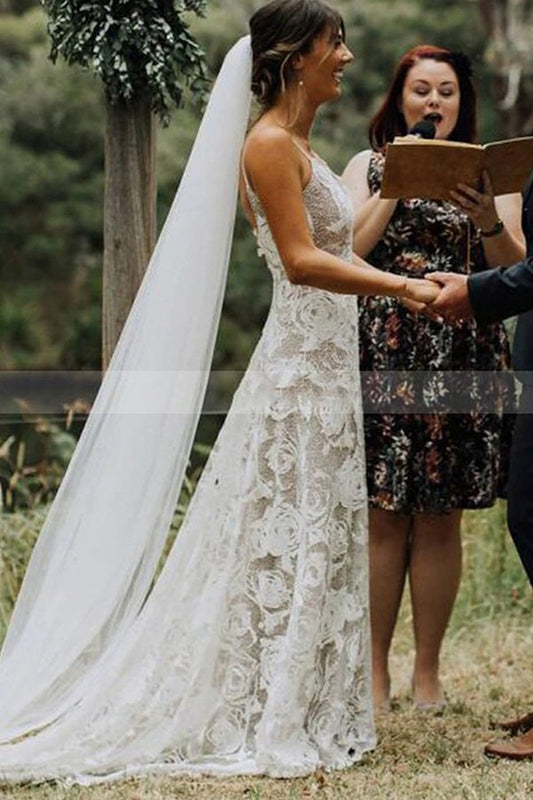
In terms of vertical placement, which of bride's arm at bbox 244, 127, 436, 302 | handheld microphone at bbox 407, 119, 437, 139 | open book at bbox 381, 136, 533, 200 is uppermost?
handheld microphone at bbox 407, 119, 437, 139

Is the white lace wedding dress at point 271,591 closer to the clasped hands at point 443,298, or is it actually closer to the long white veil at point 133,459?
the long white veil at point 133,459

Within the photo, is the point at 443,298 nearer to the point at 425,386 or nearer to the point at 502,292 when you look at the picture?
the point at 502,292

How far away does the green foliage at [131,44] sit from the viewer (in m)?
4.46

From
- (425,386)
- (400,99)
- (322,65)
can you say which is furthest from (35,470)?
(322,65)

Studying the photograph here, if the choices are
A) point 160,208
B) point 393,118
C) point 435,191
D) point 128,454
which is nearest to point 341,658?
point 128,454

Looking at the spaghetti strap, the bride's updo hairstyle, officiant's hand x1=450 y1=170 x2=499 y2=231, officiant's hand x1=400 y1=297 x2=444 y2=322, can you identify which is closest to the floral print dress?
officiant's hand x1=450 y1=170 x2=499 y2=231

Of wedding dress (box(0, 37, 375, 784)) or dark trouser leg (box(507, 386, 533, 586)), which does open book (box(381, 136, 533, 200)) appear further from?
dark trouser leg (box(507, 386, 533, 586))

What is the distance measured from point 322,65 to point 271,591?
1334 millimetres

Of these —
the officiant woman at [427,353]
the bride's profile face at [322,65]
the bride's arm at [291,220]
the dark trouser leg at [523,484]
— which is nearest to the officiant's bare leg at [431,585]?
the officiant woman at [427,353]

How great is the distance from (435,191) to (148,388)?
91 cm

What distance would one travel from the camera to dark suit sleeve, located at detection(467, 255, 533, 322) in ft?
13.1

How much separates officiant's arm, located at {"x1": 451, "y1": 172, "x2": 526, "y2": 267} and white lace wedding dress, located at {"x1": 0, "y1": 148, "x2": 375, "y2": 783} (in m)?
0.37

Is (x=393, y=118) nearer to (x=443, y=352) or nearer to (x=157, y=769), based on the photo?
(x=443, y=352)

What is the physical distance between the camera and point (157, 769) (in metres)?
3.91
